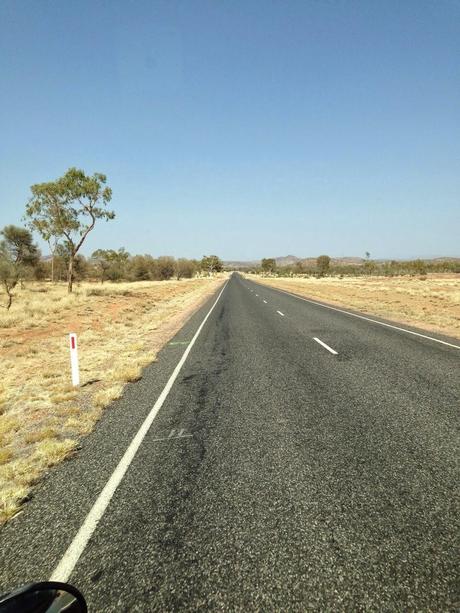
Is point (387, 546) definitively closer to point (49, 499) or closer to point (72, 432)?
point (49, 499)

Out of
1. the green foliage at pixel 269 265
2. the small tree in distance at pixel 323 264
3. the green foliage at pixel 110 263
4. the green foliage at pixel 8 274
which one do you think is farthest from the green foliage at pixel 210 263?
the green foliage at pixel 8 274

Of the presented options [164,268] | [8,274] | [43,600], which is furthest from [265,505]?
[164,268]

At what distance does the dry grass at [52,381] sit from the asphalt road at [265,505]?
326 millimetres

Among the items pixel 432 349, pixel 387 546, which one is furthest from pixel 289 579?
pixel 432 349

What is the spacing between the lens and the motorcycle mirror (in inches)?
53.0

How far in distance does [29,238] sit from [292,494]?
194 ft

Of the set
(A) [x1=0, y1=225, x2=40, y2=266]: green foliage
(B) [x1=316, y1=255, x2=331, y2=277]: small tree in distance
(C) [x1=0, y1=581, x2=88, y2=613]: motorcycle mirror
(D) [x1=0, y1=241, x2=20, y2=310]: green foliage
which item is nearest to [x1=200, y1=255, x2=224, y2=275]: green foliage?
(B) [x1=316, y1=255, x2=331, y2=277]: small tree in distance

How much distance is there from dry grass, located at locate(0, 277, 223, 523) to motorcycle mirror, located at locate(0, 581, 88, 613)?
2.17 metres

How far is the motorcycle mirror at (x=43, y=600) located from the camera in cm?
135

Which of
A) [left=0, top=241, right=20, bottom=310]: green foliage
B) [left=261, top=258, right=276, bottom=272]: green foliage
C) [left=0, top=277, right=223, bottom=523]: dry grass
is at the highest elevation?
[left=261, top=258, right=276, bottom=272]: green foliage

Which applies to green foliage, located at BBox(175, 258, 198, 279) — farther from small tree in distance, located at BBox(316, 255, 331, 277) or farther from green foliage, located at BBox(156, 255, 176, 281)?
small tree in distance, located at BBox(316, 255, 331, 277)

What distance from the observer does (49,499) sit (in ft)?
→ 10.8

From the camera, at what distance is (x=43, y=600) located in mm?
1404

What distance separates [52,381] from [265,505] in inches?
243
